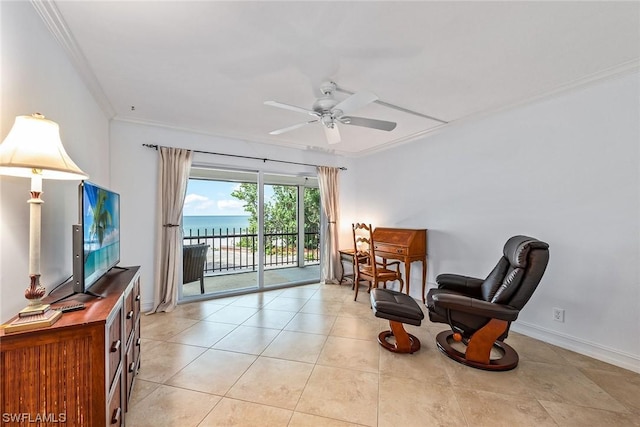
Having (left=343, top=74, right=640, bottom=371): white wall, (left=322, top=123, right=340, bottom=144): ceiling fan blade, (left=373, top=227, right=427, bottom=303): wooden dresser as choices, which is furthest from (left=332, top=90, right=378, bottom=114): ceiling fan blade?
(left=373, top=227, right=427, bottom=303): wooden dresser

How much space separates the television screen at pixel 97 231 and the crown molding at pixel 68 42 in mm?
1036

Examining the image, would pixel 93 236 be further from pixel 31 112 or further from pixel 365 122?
pixel 365 122

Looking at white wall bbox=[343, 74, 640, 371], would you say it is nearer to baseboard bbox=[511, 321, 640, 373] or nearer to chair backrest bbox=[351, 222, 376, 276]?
baseboard bbox=[511, 321, 640, 373]

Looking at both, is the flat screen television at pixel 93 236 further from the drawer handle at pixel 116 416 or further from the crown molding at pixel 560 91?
the crown molding at pixel 560 91

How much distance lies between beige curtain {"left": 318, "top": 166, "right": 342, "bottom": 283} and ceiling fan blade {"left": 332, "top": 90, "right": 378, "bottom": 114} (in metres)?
2.58

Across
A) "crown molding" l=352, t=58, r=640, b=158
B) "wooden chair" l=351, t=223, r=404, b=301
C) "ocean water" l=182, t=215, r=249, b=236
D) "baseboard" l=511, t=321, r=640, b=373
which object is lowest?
"baseboard" l=511, t=321, r=640, b=373

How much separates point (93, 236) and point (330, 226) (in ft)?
12.2

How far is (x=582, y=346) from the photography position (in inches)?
95.0

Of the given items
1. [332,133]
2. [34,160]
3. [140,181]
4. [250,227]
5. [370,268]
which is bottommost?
[370,268]

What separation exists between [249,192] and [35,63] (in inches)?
122

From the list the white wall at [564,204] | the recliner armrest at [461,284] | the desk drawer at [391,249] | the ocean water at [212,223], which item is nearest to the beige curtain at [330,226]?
the desk drawer at [391,249]

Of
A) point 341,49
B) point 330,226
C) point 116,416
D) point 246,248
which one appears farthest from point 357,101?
point 246,248

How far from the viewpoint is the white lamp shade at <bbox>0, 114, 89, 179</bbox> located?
3.42 feet

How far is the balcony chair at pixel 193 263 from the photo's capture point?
3.83m
